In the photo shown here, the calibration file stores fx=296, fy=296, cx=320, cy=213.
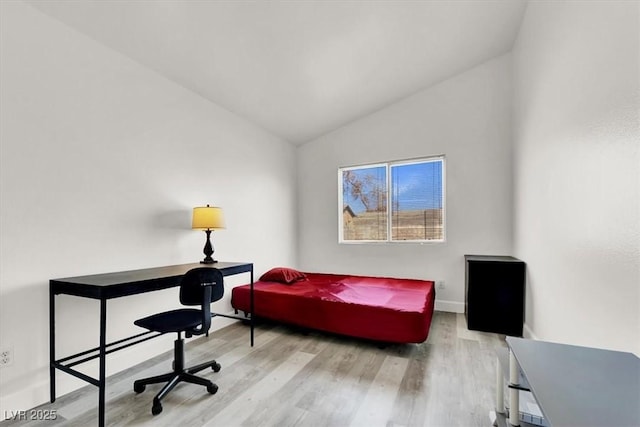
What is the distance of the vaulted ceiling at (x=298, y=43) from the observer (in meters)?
2.12

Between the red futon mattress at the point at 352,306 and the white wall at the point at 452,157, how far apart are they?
18.3 inches

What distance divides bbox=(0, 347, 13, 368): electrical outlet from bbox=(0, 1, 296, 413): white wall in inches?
0.9

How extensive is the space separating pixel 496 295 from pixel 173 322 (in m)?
3.03

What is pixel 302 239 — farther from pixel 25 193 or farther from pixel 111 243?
pixel 25 193

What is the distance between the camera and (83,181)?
2111 millimetres

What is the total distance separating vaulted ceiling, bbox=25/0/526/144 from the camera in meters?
2.12

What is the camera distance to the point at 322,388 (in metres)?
2.01

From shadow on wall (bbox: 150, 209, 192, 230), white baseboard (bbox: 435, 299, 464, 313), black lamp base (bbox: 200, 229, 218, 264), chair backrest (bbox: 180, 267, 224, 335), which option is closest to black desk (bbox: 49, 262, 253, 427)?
chair backrest (bbox: 180, 267, 224, 335)

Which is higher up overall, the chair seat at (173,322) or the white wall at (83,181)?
the white wall at (83,181)

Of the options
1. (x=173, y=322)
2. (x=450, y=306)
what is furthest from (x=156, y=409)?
(x=450, y=306)

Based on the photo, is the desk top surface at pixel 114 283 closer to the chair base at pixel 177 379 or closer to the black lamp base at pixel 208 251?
the chair base at pixel 177 379

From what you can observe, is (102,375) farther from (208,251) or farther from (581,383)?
(581,383)

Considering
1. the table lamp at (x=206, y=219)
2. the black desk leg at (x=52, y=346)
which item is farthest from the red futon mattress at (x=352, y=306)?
the black desk leg at (x=52, y=346)

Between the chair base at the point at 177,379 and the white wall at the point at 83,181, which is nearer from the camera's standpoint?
the white wall at the point at 83,181
